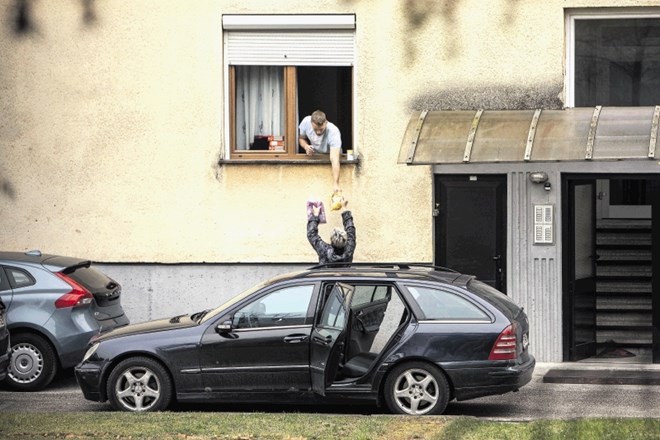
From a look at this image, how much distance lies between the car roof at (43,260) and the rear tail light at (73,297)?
14 centimetres

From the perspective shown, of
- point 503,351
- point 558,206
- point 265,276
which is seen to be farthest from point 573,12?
point 503,351

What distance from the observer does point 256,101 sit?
17.4 meters

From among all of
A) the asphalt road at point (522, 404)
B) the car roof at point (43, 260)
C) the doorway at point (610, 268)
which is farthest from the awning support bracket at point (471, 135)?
the car roof at point (43, 260)

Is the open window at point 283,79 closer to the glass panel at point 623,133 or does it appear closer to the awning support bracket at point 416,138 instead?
the awning support bracket at point 416,138

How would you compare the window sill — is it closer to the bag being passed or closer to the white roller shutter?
the bag being passed

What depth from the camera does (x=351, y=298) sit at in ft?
41.7

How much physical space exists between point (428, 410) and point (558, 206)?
4.99 metres

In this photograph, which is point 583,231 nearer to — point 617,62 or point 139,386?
point 617,62

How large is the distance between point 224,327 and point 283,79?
5.65m

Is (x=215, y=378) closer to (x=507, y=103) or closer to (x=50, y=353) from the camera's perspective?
(x=50, y=353)

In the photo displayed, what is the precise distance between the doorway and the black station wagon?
12.6ft

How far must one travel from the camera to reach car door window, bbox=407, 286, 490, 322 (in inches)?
486

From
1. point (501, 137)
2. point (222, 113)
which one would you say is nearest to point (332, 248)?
point (501, 137)

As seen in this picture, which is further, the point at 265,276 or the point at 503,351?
the point at 265,276
